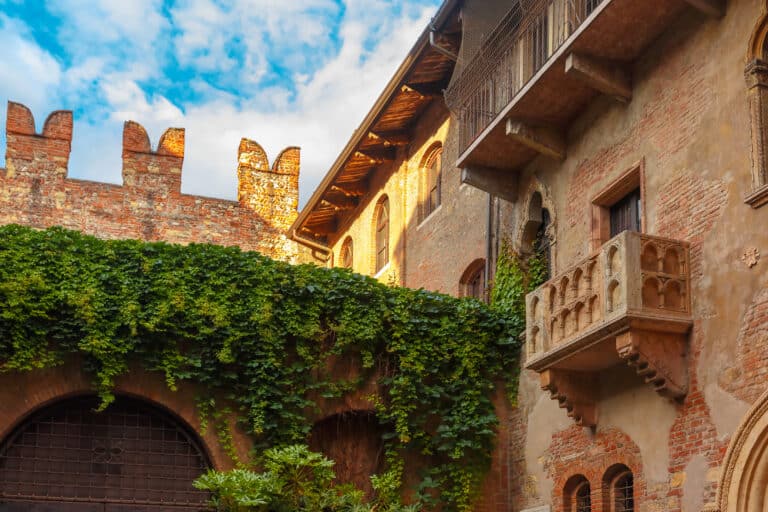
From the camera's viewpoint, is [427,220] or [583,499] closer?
[583,499]

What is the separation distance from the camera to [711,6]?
1116 centimetres

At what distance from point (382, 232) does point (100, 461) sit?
8.71 metres

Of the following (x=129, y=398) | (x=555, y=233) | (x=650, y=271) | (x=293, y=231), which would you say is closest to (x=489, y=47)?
(x=555, y=233)

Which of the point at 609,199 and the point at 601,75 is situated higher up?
the point at 601,75

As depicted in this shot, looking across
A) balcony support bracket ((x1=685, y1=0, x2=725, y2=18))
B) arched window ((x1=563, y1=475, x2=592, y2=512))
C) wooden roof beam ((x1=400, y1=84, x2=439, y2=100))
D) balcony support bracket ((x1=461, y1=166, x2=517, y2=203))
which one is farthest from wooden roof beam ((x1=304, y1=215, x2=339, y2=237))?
balcony support bracket ((x1=685, y1=0, x2=725, y2=18))

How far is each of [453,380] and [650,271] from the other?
450 centimetres

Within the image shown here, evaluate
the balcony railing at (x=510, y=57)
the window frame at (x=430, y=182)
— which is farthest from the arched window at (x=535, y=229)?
the window frame at (x=430, y=182)

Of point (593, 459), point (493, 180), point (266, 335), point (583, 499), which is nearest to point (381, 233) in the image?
point (493, 180)

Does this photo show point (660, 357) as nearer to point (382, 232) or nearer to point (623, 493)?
point (623, 493)

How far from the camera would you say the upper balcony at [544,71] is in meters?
12.0

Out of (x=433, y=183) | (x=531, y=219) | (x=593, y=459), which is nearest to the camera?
(x=593, y=459)

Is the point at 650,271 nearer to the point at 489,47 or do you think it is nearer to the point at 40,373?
the point at 489,47

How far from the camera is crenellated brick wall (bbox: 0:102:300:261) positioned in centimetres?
2502

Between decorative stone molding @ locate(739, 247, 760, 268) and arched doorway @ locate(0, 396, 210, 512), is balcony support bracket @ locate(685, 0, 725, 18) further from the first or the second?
arched doorway @ locate(0, 396, 210, 512)
